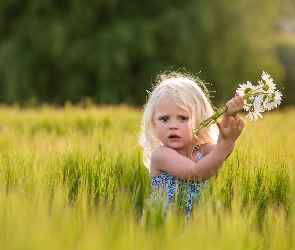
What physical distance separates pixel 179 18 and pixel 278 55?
489 cm

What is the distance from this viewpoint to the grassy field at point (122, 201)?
1.27 m

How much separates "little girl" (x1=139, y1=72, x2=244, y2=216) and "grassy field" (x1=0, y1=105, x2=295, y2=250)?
0.09m

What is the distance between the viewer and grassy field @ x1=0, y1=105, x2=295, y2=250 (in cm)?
127

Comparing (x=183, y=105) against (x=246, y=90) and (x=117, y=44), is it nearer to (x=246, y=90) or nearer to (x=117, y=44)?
(x=246, y=90)

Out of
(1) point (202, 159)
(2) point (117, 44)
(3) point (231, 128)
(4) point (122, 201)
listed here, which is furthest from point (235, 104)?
(2) point (117, 44)

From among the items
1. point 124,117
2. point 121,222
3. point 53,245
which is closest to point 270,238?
point 121,222

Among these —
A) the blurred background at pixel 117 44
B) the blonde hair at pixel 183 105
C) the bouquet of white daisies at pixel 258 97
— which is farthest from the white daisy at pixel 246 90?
the blurred background at pixel 117 44

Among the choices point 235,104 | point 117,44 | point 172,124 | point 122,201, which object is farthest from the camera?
point 117,44

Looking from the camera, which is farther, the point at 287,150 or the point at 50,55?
the point at 50,55

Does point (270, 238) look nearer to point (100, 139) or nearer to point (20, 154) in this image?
point (20, 154)

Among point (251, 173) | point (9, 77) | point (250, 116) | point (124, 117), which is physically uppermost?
point (9, 77)

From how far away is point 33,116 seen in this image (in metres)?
5.30

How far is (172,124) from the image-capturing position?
228 centimetres

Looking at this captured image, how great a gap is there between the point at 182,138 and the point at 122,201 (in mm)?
675
